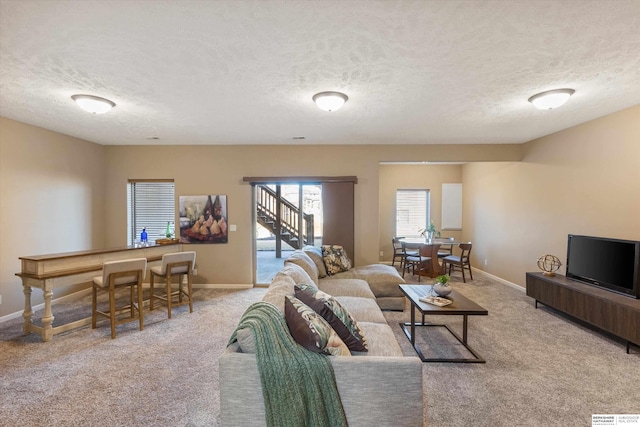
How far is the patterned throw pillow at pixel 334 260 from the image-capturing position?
14.6 ft

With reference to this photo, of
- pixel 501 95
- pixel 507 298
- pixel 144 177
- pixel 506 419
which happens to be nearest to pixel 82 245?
pixel 144 177

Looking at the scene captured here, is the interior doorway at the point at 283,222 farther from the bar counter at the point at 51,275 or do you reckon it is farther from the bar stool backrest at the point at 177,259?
the bar counter at the point at 51,275

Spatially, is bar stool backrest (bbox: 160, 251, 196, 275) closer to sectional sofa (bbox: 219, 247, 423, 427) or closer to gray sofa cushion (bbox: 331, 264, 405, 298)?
gray sofa cushion (bbox: 331, 264, 405, 298)

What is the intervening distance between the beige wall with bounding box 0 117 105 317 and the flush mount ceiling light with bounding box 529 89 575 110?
671 centimetres

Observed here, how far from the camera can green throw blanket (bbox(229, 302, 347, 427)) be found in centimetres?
148

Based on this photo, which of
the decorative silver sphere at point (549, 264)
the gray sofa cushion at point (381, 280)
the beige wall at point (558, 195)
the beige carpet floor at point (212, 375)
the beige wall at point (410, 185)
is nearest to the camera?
the beige carpet floor at point (212, 375)

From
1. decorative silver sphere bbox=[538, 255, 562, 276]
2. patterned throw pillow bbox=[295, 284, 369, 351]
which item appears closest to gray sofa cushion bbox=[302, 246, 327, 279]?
patterned throw pillow bbox=[295, 284, 369, 351]

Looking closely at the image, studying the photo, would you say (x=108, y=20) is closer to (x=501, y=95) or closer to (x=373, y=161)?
(x=501, y=95)

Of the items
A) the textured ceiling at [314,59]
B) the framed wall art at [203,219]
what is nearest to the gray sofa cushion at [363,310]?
the textured ceiling at [314,59]

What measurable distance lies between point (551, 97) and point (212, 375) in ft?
14.6

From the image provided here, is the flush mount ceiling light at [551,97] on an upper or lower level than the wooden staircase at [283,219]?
upper

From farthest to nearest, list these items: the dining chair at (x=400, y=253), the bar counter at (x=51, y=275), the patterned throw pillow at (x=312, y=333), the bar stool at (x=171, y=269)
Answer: the dining chair at (x=400, y=253), the bar stool at (x=171, y=269), the bar counter at (x=51, y=275), the patterned throw pillow at (x=312, y=333)

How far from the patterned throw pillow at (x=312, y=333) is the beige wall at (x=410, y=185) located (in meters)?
6.19

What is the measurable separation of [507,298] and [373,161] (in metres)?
3.34
